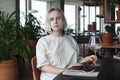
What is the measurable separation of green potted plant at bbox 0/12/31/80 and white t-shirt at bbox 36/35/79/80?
92.5 inches

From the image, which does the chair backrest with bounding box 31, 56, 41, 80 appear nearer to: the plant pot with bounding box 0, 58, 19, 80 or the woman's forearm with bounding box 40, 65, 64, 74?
the woman's forearm with bounding box 40, 65, 64, 74

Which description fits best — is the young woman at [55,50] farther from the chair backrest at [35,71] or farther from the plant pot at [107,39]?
the plant pot at [107,39]

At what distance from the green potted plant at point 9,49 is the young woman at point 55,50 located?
2.33 metres

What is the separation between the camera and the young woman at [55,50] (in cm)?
170

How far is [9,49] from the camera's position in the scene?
4.14m

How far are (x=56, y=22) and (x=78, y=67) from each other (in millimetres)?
412

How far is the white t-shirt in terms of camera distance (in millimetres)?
1712

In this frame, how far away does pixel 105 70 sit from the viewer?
1.47 metres

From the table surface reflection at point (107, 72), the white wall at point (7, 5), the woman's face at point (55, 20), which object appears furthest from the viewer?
the white wall at point (7, 5)

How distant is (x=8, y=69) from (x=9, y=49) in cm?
33

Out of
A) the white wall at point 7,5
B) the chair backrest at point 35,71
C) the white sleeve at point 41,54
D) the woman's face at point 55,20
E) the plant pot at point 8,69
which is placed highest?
the white wall at point 7,5

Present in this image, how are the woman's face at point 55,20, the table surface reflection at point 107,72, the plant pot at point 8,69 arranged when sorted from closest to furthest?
the table surface reflection at point 107,72 → the woman's face at point 55,20 → the plant pot at point 8,69

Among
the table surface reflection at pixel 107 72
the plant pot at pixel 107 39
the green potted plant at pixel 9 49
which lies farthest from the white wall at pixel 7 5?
the table surface reflection at pixel 107 72

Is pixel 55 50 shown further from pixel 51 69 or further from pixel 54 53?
pixel 51 69
